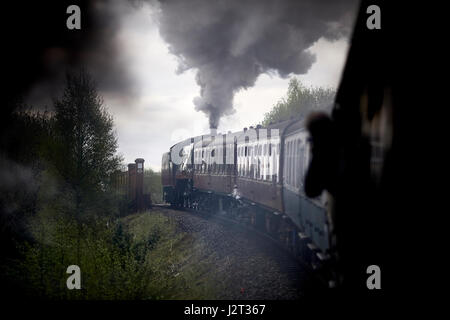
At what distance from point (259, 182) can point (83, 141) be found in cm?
1118

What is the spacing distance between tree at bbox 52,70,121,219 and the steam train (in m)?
4.85

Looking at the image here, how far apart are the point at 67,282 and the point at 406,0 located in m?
8.30

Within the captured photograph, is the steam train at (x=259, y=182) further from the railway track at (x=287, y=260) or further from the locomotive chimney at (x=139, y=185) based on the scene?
the locomotive chimney at (x=139, y=185)

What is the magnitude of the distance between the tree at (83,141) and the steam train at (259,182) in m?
4.85

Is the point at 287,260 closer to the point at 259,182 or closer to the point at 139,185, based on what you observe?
the point at 259,182

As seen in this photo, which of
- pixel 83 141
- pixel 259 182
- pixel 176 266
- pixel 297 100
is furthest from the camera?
pixel 297 100

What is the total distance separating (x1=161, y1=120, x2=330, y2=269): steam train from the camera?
698cm

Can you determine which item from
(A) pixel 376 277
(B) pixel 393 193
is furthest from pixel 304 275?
(B) pixel 393 193

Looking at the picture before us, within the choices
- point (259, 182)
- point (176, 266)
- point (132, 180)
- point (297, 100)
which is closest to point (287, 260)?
point (176, 266)

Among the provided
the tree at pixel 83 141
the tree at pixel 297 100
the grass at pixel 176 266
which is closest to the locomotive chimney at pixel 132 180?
the tree at pixel 83 141

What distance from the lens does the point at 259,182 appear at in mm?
12977

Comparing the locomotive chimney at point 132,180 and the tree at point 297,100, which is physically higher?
the tree at point 297,100

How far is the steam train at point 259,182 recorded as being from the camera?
6.98 meters

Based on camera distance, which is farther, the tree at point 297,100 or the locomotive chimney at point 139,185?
the tree at point 297,100
